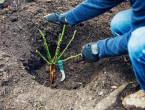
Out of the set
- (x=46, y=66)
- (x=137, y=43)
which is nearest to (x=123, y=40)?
(x=137, y=43)

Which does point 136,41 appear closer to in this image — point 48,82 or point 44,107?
point 44,107

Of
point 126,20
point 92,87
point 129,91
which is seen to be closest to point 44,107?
point 92,87

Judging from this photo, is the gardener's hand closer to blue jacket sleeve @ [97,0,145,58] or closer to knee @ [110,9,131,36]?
blue jacket sleeve @ [97,0,145,58]

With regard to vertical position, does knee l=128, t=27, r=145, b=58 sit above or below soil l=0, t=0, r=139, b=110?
above

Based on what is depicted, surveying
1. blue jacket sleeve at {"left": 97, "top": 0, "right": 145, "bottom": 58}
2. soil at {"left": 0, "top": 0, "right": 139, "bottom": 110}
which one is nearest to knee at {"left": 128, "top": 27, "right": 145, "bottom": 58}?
blue jacket sleeve at {"left": 97, "top": 0, "right": 145, "bottom": 58}

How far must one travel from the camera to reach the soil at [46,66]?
1.65m

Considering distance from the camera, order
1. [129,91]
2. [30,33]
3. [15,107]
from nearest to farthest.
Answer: [15,107] < [129,91] < [30,33]

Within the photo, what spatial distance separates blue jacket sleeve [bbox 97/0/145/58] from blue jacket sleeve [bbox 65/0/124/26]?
0.26 meters

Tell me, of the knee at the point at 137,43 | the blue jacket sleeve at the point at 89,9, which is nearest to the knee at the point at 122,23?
the blue jacket sleeve at the point at 89,9

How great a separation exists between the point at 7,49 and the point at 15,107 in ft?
1.84

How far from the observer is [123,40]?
5.13 feet

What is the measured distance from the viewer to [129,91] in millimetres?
1692

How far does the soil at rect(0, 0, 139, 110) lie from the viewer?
1652mm

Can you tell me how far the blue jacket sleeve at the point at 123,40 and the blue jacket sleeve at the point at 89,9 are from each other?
262 mm
